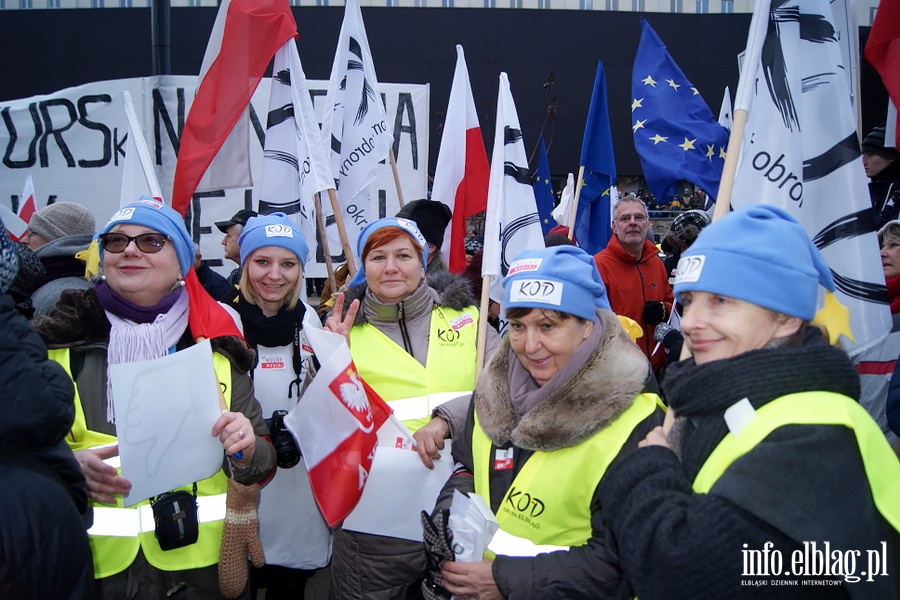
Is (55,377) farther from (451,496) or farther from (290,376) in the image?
(290,376)

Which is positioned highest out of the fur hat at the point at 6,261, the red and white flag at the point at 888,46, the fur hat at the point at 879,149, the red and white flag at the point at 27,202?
the red and white flag at the point at 888,46

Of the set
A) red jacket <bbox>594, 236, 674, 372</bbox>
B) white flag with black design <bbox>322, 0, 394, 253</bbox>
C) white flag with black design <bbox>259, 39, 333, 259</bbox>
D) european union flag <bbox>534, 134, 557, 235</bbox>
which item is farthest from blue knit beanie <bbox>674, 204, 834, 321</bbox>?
european union flag <bbox>534, 134, 557, 235</bbox>

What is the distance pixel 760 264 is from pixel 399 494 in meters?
1.72

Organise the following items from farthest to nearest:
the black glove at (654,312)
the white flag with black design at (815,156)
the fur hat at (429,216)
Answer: the black glove at (654,312) < the fur hat at (429,216) < the white flag with black design at (815,156)

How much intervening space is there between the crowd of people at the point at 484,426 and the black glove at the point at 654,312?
166 centimetres

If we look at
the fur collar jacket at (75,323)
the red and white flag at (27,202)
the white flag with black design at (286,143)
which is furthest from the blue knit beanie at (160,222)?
the red and white flag at (27,202)

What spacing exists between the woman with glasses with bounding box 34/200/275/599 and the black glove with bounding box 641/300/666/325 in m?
3.33

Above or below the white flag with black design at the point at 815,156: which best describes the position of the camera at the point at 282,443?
below

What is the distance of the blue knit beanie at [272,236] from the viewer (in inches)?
127

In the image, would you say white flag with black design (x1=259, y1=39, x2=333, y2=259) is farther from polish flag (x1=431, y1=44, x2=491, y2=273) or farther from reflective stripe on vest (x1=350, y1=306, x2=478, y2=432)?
reflective stripe on vest (x1=350, y1=306, x2=478, y2=432)

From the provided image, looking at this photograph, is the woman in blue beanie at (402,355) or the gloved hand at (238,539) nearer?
the gloved hand at (238,539)

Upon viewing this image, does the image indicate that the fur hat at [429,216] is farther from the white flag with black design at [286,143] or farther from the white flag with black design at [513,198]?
the white flag with black design at [513,198]

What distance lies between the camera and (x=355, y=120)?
15.7 ft
